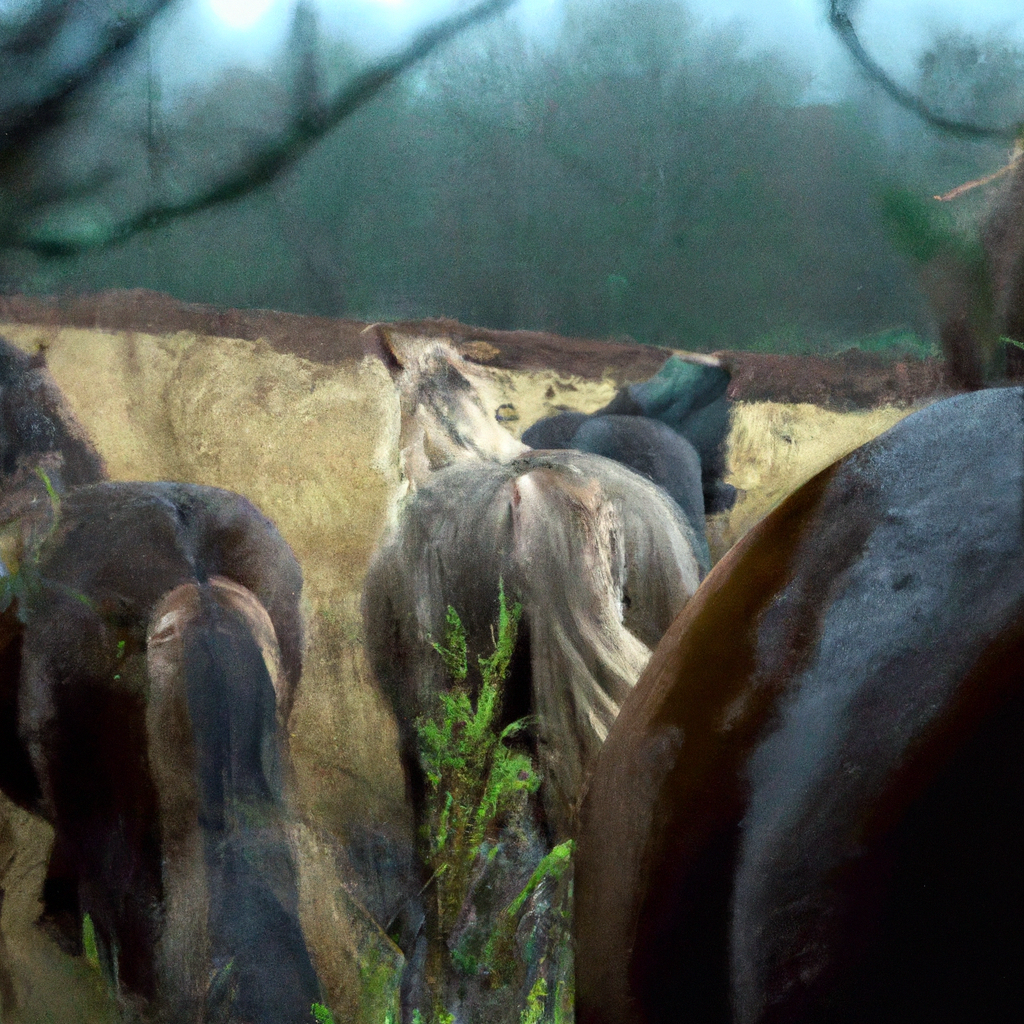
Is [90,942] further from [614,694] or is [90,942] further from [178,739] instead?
[614,694]

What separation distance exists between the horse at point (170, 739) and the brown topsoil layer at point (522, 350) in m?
0.24

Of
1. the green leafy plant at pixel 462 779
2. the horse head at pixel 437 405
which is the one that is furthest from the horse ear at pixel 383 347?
the green leafy plant at pixel 462 779

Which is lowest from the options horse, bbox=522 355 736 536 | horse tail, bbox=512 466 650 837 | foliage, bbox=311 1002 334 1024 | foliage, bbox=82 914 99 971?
foliage, bbox=311 1002 334 1024

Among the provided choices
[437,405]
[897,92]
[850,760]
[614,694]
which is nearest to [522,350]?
[437,405]

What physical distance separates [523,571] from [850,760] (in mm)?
510

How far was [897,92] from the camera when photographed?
51.4 inches

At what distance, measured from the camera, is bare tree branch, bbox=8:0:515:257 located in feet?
4.63

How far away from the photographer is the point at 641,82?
1.37m

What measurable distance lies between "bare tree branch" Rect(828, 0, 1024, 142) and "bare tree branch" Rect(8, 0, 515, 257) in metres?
0.48

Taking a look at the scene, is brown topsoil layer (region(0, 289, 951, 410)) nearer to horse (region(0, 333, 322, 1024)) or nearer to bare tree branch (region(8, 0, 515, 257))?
bare tree branch (region(8, 0, 515, 257))

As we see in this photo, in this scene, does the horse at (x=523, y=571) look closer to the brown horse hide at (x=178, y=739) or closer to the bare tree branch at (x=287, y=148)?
the brown horse hide at (x=178, y=739)

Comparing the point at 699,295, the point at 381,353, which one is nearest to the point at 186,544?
the point at 381,353

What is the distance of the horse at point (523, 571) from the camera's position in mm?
1346

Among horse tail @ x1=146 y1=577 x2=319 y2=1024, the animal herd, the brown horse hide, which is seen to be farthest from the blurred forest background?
horse tail @ x1=146 y1=577 x2=319 y2=1024
